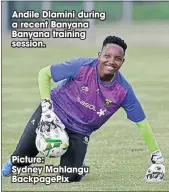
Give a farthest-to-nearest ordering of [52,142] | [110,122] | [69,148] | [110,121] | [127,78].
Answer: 1. [127,78]
2. [110,121]
3. [110,122]
4. [69,148]
5. [52,142]

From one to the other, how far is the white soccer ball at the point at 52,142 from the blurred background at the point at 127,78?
33 centimetres

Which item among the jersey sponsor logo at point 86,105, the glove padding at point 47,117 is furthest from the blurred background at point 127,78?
the jersey sponsor logo at point 86,105

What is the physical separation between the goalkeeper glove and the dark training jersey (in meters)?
0.38

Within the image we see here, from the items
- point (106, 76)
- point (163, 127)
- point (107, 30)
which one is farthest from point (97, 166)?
point (107, 30)

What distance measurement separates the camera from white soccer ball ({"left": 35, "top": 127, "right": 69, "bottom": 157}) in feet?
26.6

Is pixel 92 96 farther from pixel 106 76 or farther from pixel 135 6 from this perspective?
pixel 135 6

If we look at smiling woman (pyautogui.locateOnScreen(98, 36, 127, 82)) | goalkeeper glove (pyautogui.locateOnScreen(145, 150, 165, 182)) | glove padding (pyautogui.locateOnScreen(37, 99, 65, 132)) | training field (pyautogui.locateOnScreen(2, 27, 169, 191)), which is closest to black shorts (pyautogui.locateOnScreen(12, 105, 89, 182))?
training field (pyautogui.locateOnScreen(2, 27, 169, 191))

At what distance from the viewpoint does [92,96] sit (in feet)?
27.0

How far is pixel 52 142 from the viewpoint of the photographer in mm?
8102

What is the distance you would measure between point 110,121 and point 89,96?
15.8 feet

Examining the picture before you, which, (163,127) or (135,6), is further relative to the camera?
(135,6)

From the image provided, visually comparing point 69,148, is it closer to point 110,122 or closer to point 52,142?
point 52,142

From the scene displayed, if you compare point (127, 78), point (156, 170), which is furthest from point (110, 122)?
point (127, 78)

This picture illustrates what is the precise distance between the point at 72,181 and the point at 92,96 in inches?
31.7
